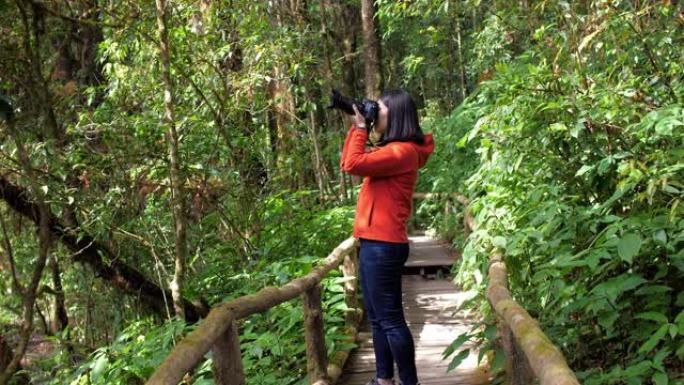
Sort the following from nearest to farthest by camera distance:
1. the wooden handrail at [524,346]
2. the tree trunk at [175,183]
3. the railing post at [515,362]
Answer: the wooden handrail at [524,346] → the railing post at [515,362] → the tree trunk at [175,183]

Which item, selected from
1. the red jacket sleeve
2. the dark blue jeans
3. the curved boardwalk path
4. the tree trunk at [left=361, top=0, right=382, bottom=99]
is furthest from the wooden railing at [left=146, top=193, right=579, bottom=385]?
the tree trunk at [left=361, top=0, right=382, bottom=99]

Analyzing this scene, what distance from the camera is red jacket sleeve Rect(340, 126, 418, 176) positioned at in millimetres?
3443

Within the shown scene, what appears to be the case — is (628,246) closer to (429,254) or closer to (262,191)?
(262,191)

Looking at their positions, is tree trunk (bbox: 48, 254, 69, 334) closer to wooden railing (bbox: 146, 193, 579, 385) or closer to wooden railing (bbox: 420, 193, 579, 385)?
wooden railing (bbox: 146, 193, 579, 385)

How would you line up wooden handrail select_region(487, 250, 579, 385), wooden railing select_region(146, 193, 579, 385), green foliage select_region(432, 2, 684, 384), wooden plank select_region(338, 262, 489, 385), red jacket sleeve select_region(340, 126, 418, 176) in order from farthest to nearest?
wooden plank select_region(338, 262, 489, 385) < red jacket sleeve select_region(340, 126, 418, 176) < green foliage select_region(432, 2, 684, 384) < wooden railing select_region(146, 193, 579, 385) < wooden handrail select_region(487, 250, 579, 385)

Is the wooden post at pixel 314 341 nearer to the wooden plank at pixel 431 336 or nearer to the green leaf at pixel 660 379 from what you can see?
the wooden plank at pixel 431 336

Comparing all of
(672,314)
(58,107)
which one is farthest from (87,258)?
(672,314)

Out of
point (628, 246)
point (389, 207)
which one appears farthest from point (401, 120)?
point (628, 246)

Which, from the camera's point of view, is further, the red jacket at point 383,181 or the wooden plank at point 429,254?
the wooden plank at point 429,254

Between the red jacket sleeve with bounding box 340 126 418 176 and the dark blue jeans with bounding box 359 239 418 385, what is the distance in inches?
15.3

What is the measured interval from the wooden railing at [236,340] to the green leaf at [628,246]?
1.74 m

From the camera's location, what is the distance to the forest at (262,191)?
144 inches

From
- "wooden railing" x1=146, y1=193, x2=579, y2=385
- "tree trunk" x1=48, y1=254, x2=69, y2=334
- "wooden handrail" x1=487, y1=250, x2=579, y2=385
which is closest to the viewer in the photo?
"wooden handrail" x1=487, y1=250, x2=579, y2=385

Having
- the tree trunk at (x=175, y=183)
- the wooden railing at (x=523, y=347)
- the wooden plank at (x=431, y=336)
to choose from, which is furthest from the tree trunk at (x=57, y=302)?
the wooden railing at (x=523, y=347)
